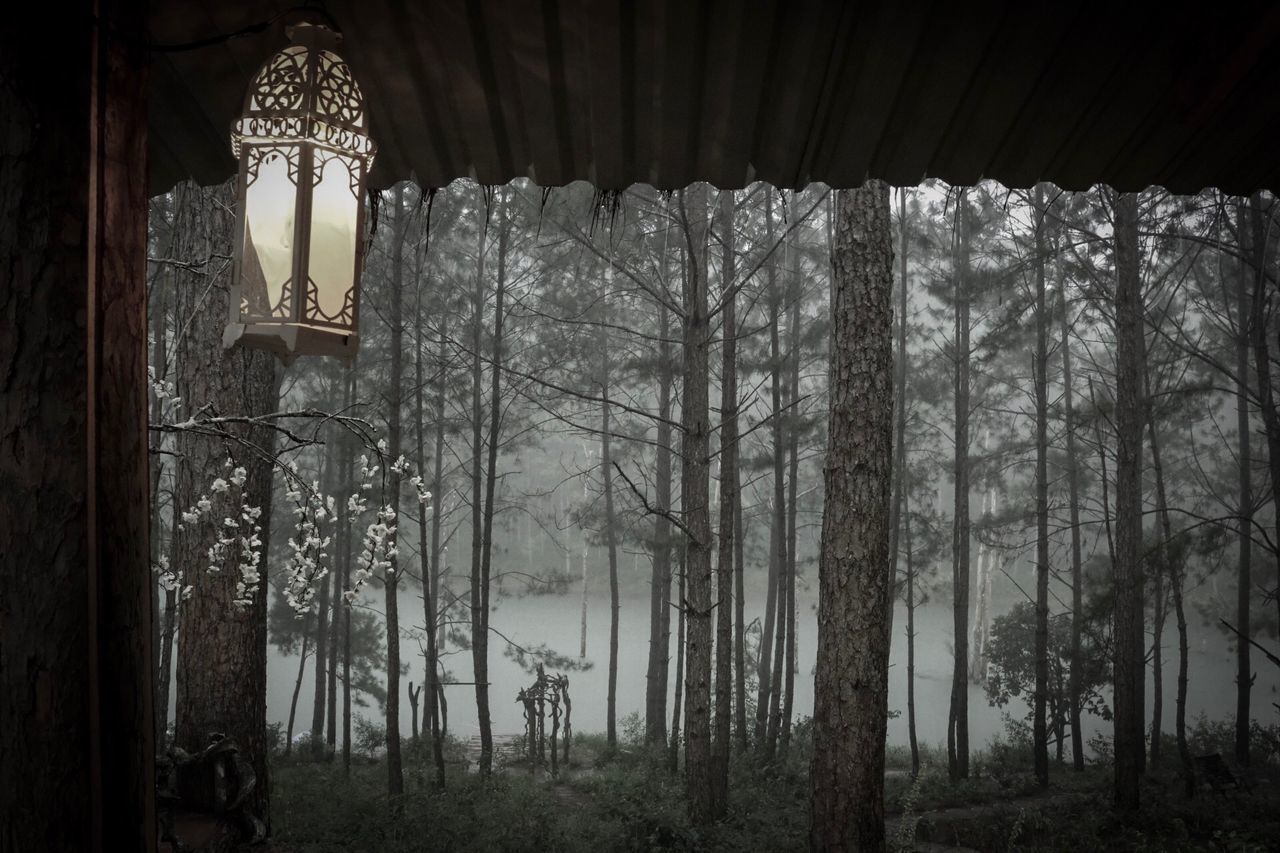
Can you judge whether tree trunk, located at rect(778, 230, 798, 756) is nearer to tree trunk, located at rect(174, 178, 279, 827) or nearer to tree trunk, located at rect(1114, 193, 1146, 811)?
tree trunk, located at rect(1114, 193, 1146, 811)

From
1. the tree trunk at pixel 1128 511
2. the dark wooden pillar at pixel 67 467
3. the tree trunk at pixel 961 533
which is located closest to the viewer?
the dark wooden pillar at pixel 67 467

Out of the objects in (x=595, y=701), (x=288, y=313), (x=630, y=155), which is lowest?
(x=595, y=701)

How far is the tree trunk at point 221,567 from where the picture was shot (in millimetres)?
5984

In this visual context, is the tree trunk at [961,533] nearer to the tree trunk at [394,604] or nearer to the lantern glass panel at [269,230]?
the tree trunk at [394,604]

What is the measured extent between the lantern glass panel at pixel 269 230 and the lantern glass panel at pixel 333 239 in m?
0.04

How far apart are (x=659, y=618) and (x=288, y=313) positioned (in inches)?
735

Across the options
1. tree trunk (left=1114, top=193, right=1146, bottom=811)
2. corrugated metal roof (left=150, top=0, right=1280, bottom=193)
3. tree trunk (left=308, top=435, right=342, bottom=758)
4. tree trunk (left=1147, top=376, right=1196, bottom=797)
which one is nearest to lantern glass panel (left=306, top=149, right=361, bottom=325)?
corrugated metal roof (left=150, top=0, right=1280, bottom=193)

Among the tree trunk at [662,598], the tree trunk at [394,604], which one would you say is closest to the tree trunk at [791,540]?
the tree trunk at [662,598]

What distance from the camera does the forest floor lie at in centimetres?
984

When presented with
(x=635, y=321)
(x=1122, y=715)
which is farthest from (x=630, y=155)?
(x=635, y=321)

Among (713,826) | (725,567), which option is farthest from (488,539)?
(713,826)

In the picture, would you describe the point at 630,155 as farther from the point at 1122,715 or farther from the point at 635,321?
the point at 635,321

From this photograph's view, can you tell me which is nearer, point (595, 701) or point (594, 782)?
point (594, 782)

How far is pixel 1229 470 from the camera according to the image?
→ 81.9 feet
